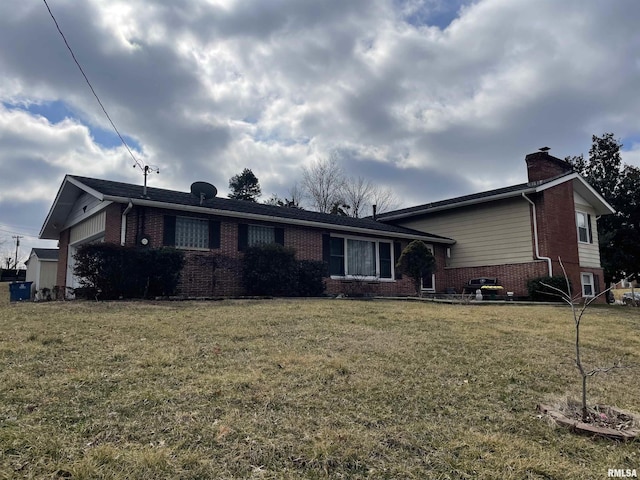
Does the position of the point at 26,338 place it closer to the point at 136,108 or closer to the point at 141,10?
the point at 141,10

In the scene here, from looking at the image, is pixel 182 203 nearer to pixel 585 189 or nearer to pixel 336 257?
pixel 336 257

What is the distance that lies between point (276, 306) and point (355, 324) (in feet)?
7.76

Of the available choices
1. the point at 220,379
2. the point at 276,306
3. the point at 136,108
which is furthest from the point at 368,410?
the point at 136,108

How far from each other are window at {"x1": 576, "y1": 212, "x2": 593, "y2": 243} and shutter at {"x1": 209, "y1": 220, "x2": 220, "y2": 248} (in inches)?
584

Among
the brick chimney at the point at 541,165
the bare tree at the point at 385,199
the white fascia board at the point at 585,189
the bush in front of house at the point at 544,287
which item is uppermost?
the bare tree at the point at 385,199

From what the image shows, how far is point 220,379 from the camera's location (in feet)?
12.9

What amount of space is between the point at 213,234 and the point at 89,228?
16.0 feet

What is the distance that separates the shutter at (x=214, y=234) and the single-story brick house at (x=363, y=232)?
0.03 m

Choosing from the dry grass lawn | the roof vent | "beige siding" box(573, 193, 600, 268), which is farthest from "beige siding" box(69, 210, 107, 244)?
"beige siding" box(573, 193, 600, 268)

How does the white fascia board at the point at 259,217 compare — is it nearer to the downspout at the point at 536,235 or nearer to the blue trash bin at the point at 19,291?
the downspout at the point at 536,235

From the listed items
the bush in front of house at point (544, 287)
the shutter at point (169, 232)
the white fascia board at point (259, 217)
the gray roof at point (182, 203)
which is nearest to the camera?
the white fascia board at point (259, 217)

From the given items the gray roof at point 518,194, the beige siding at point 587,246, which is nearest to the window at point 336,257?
the gray roof at point 518,194

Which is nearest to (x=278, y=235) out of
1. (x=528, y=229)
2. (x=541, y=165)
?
(x=528, y=229)

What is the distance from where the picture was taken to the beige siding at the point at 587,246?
17.6m
